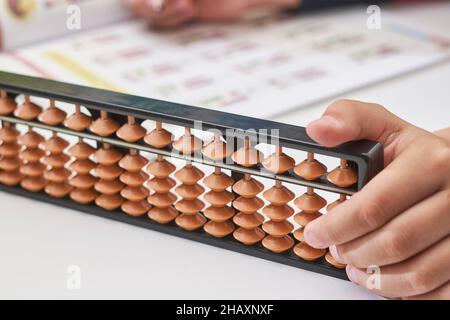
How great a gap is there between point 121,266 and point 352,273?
262 mm

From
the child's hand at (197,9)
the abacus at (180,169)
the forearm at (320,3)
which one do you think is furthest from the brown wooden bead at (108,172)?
the forearm at (320,3)

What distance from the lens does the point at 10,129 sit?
973mm

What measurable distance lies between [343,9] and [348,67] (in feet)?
1.11

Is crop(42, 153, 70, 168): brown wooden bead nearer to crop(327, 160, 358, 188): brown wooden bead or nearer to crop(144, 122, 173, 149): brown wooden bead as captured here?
crop(144, 122, 173, 149): brown wooden bead

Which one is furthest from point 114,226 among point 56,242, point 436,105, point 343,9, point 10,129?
point 343,9

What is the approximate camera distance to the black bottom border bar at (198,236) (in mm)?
812

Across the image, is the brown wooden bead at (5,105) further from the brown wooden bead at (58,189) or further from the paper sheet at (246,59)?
the paper sheet at (246,59)

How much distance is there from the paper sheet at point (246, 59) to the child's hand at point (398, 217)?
Result: 41 cm

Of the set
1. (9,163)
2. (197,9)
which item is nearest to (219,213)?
(9,163)

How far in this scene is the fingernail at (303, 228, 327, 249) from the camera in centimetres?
74

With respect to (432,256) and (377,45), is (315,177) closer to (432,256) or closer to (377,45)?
(432,256)

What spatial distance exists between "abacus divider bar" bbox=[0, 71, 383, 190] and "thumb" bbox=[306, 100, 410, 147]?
11 millimetres

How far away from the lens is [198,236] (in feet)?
2.84

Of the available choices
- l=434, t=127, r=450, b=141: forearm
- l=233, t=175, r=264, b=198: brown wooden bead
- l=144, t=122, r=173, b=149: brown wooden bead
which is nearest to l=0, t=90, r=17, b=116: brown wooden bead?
l=144, t=122, r=173, b=149: brown wooden bead
